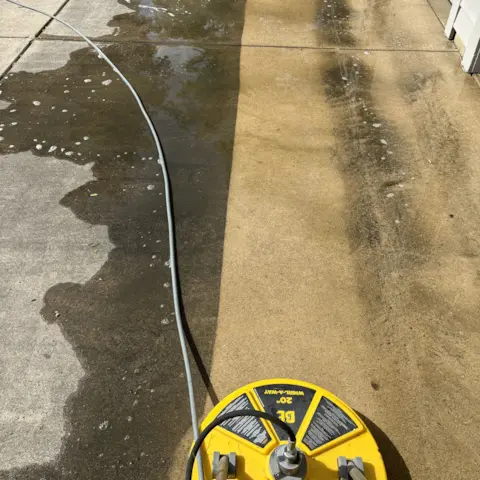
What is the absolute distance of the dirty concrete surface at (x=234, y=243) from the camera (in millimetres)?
2352

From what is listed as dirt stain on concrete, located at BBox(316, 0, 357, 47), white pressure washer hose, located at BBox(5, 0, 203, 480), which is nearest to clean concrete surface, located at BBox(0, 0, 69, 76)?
white pressure washer hose, located at BBox(5, 0, 203, 480)

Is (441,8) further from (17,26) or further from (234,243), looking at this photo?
(17,26)

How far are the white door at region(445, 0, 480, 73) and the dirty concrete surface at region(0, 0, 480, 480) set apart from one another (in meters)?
0.14

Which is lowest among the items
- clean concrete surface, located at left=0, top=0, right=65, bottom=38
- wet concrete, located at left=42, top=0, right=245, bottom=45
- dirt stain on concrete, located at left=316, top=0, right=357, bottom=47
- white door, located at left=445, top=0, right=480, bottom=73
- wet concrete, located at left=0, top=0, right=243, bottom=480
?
wet concrete, located at left=0, top=0, right=243, bottom=480

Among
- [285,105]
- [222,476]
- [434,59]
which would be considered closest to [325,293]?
[222,476]

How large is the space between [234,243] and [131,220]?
2.41 feet

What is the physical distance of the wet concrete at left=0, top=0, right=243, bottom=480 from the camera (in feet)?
7.55

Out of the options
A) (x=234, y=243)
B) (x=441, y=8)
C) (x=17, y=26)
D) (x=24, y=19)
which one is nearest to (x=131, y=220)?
(x=234, y=243)

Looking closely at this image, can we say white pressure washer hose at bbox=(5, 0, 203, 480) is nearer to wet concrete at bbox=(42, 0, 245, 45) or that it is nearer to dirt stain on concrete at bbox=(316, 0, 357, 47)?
wet concrete at bbox=(42, 0, 245, 45)

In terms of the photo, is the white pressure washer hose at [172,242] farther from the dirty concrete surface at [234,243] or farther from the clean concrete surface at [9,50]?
the clean concrete surface at [9,50]

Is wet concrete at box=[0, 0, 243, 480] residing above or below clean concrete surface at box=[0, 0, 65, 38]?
below

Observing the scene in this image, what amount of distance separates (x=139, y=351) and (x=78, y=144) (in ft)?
6.72

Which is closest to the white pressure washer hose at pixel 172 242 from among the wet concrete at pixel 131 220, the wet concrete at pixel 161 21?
the wet concrete at pixel 131 220

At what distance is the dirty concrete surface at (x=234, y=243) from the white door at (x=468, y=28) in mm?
144
